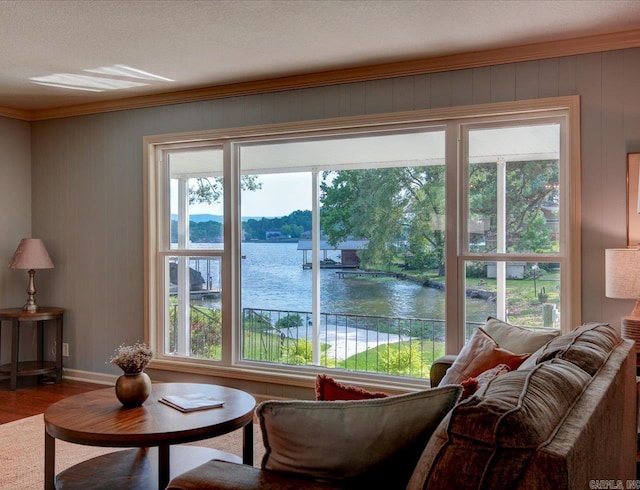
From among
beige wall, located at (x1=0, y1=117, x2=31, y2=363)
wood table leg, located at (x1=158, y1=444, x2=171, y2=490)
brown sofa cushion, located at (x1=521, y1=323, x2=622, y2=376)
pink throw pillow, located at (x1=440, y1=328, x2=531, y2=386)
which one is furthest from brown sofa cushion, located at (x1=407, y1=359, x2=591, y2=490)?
beige wall, located at (x1=0, y1=117, x2=31, y2=363)

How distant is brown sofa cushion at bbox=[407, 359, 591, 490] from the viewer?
1001 mm

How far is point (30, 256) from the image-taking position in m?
4.92

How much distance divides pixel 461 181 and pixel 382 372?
1516mm

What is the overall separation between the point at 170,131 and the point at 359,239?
1935 mm

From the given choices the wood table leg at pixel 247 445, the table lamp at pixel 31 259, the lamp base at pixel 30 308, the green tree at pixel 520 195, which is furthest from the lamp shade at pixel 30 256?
the green tree at pixel 520 195

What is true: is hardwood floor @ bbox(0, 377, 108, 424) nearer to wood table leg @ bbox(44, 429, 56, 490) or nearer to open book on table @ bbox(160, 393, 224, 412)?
wood table leg @ bbox(44, 429, 56, 490)

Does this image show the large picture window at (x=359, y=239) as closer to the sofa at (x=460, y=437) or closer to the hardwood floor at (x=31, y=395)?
the hardwood floor at (x=31, y=395)

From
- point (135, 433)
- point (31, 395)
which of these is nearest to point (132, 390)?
point (135, 433)

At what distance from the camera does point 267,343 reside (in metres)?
4.46

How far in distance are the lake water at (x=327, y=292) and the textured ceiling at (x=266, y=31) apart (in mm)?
1446

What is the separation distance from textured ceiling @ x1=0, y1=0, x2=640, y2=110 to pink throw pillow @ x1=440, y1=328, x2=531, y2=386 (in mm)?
1749

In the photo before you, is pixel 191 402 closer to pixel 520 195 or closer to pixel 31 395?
pixel 520 195

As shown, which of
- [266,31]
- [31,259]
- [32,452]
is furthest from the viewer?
[31,259]

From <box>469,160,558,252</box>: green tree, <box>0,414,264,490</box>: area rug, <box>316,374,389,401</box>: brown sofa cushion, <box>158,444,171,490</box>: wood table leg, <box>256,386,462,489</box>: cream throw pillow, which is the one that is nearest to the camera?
<box>256,386,462,489</box>: cream throw pillow
